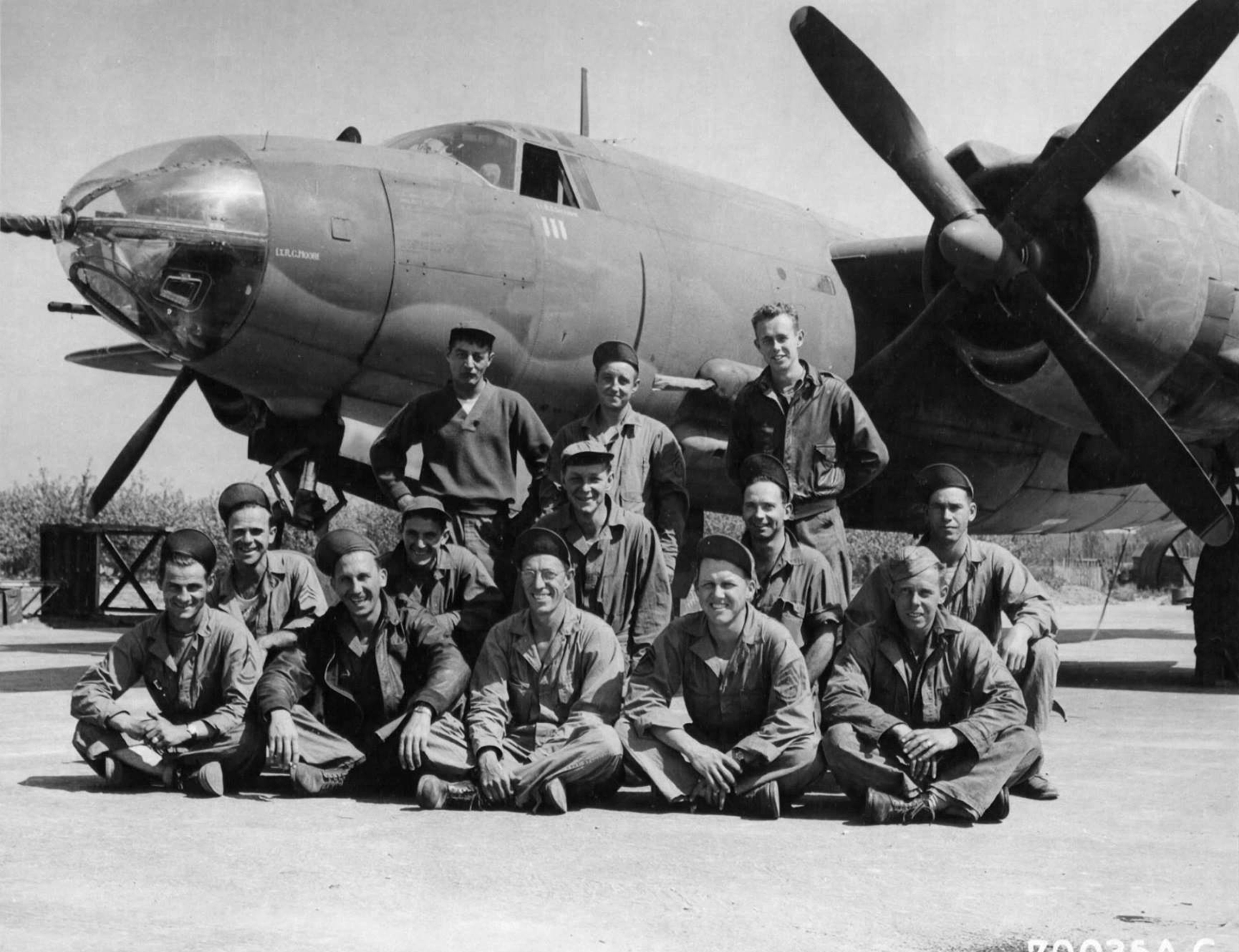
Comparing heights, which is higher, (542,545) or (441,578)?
(542,545)

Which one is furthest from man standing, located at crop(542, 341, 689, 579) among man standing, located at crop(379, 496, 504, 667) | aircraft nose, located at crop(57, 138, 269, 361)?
aircraft nose, located at crop(57, 138, 269, 361)

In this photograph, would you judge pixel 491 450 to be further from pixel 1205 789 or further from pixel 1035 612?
pixel 1205 789

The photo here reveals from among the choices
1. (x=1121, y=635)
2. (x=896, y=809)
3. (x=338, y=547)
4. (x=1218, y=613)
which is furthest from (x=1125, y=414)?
(x=1121, y=635)

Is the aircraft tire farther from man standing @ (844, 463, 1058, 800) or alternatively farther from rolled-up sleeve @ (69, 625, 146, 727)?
rolled-up sleeve @ (69, 625, 146, 727)

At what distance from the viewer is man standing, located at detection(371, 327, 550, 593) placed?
7.59 m

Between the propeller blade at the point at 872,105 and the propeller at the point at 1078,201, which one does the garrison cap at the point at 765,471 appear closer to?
the propeller at the point at 1078,201

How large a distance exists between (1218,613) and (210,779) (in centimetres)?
836

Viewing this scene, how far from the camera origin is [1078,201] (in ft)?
31.1

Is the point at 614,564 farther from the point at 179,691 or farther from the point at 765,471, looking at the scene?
the point at 179,691

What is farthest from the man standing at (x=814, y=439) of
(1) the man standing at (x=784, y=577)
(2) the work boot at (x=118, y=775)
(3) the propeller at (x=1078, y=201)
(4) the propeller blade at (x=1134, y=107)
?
(2) the work boot at (x=118, y=775)

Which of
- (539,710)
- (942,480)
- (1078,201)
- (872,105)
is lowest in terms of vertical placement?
(539,710)

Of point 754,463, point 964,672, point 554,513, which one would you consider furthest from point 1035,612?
point 554,513

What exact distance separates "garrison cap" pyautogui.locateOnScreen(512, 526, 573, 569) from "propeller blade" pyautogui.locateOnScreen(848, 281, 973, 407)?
15.9ft

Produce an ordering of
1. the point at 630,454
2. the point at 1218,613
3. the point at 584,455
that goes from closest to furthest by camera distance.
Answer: the point at 584,455, the point at 630,454, the point at 1218,613
